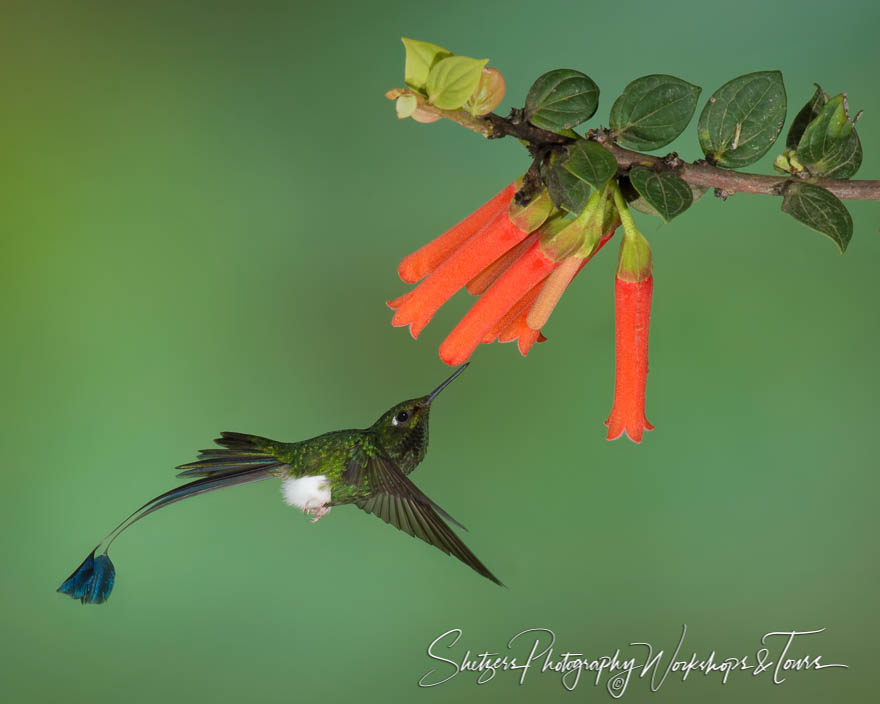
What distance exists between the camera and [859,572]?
1577 millimetres

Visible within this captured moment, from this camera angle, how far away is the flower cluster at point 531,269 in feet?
2.28

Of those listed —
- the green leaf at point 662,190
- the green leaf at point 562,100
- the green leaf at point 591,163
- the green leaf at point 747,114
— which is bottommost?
the green leaf at point 662,190

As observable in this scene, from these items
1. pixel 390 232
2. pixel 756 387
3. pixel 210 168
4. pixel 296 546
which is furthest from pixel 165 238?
pixel 756 387

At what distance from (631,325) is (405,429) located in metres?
0.40

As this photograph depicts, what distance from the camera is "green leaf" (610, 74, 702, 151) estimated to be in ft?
A: 2.22

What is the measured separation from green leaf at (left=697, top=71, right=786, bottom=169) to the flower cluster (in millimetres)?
101

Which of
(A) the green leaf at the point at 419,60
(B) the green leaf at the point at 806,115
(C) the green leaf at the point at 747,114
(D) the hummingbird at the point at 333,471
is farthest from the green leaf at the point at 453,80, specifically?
(D) the hummingbird at the point at 333,471

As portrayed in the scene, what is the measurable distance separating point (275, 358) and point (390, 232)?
335 millimetres

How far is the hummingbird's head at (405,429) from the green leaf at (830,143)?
1.60 ft

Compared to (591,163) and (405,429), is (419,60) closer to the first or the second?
(591,163)

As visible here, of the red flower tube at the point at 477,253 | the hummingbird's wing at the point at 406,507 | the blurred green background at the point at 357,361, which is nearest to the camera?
the red flower tube at the point at 477,253

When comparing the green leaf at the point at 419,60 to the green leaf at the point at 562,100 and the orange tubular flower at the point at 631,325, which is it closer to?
the green leaf at the point at 562,100

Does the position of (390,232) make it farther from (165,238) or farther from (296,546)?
(296,546)

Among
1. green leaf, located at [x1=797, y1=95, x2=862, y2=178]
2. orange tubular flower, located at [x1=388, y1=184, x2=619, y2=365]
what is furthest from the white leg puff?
green leaf, located at [x1=797, y1=95, x2=862, y2=178]
